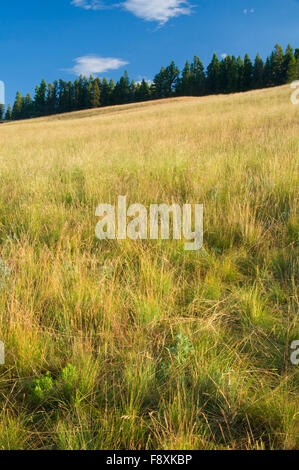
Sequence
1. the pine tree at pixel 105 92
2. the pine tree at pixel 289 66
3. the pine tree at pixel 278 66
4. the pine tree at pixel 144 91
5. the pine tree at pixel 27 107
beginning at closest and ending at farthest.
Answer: the pine tree at pixel 289 66, the pine tree at pixel 278 66, the pine tree at pixel 144 91, the pine tree at pixel 105 92, the pine tree at pixel 27 107

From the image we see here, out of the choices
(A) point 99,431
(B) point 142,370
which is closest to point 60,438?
(A) point 99,431

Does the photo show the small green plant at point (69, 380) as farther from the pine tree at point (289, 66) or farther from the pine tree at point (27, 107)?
the pine tree at point (27, 107)

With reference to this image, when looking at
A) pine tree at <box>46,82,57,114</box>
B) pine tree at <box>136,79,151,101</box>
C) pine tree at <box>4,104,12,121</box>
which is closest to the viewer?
pine tree at <box>136,79,151,101</box>

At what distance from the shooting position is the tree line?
56500 mm

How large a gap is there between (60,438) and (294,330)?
4.46 feet

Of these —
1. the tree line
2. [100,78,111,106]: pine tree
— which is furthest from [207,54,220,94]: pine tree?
[100,78,111,106]: pine tree

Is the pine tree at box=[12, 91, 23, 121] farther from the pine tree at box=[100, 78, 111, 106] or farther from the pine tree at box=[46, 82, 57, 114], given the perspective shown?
the pine tree at box=[100, 78, 111, 106]

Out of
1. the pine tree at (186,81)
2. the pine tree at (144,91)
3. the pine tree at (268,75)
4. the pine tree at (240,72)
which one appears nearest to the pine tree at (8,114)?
the pine tree at (144,91)

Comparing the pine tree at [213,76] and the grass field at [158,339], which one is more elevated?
the pine tree at [213,76]

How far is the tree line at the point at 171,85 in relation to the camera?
56500mm

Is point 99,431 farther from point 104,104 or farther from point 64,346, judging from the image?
point 104,104

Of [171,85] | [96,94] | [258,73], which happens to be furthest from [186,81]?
[96,94]

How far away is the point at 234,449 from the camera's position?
1.17 metres

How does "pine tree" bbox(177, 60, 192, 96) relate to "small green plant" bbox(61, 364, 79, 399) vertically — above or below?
above
